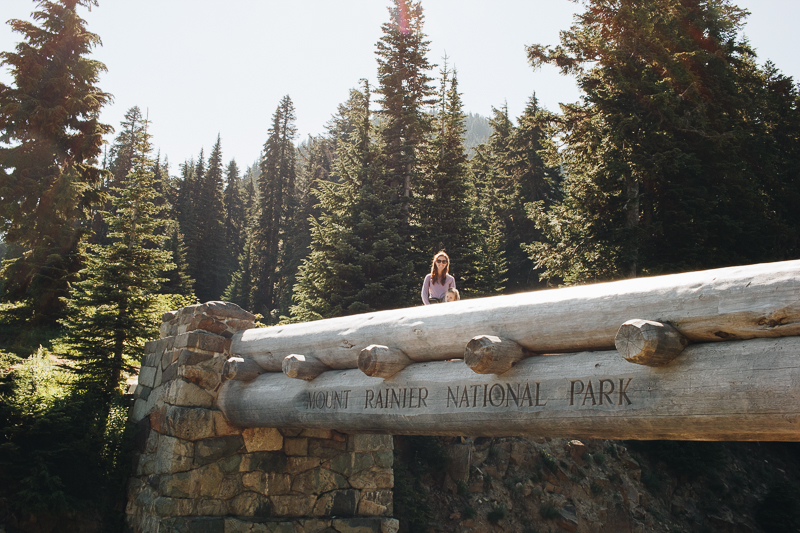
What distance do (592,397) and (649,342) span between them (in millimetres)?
576

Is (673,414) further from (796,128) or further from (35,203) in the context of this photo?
(796,128)

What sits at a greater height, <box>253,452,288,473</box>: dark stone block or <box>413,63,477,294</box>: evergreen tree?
<box>413,63,477,294</box>: evergreen tree

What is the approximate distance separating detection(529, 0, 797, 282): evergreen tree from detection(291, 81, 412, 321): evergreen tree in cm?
412

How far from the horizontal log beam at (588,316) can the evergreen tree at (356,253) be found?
340 inches

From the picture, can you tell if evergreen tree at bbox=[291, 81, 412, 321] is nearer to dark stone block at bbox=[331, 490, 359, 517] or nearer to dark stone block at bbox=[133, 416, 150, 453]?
dark stone block at bbox=[133, 416, 150, 453]

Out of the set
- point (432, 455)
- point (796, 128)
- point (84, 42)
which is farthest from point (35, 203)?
point (796, 128)

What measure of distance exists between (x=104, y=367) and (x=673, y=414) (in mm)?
8917

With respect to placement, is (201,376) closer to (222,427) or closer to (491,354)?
(222,427)

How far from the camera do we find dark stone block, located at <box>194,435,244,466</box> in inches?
234

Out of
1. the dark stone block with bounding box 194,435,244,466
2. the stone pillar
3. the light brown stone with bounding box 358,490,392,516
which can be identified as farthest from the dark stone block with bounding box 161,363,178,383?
the light brown stone with bounding box 358,490,392,516

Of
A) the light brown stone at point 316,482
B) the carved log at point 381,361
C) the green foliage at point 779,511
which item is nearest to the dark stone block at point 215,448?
the light brown stone at point 316,482

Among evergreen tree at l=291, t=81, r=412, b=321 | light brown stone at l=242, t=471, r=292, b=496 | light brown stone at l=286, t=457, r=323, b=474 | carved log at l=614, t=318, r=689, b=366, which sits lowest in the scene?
light brown stone at l=242, t=471, r=292, b=496

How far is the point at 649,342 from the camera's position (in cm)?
282

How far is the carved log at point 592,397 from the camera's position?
2.67 m
